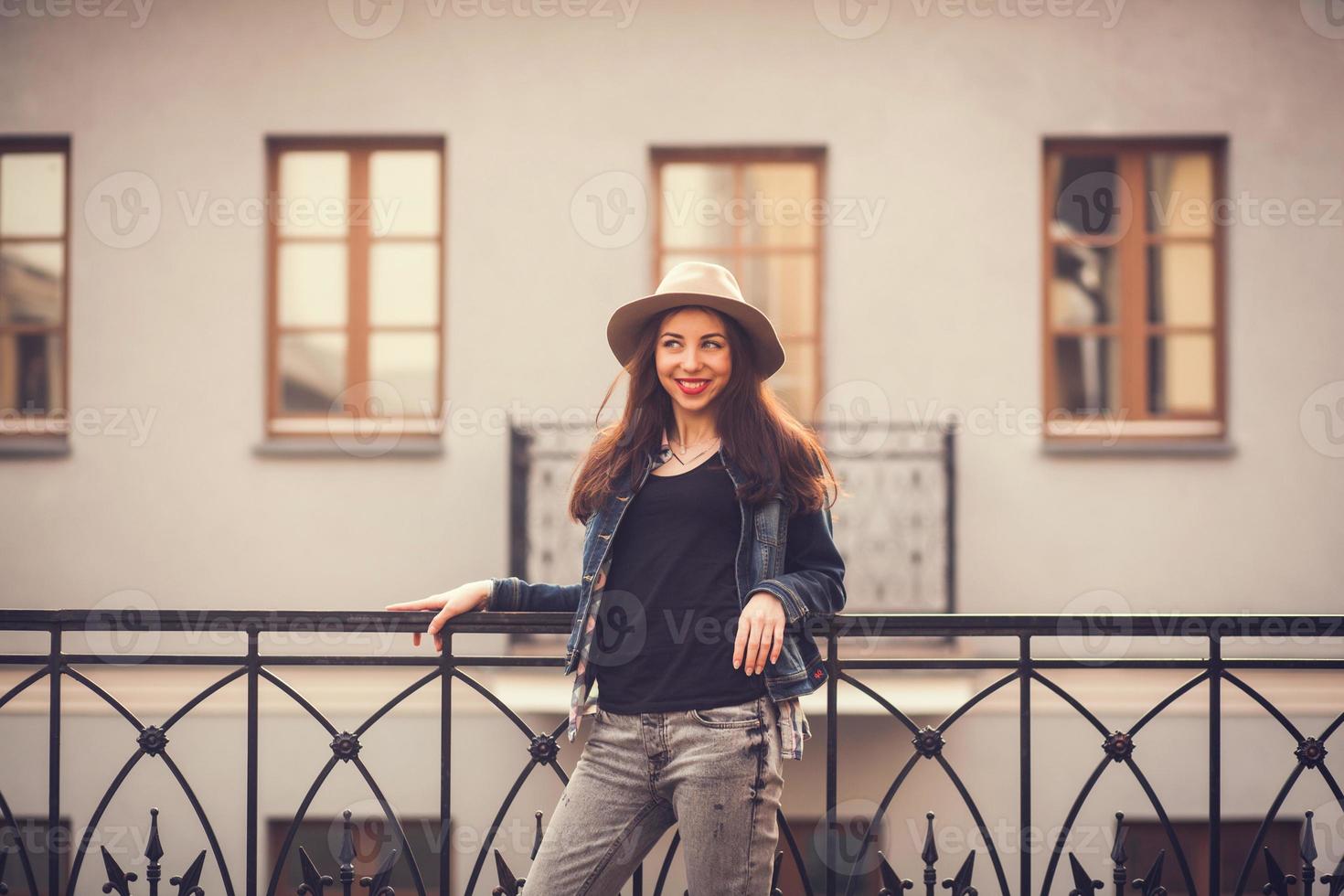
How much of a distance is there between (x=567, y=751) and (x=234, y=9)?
5291 millimetres

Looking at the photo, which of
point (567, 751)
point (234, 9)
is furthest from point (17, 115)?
point (567, 751)

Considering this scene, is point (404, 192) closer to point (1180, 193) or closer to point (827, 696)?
point (1180, 193)

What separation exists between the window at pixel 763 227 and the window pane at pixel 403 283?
1.54m

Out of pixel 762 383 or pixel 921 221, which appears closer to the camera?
pixel 762 383

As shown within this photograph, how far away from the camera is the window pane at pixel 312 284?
6.99 m

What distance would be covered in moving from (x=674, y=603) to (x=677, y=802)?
35 centimetres

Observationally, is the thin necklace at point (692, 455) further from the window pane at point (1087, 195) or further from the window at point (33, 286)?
the window at point (33, 286)

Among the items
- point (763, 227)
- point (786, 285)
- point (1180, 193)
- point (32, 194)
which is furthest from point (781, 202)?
point (32, 194)

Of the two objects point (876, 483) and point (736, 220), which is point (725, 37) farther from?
point (876, 483)

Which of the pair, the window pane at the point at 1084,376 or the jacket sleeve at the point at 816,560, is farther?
the window pane at the point at 1084,376

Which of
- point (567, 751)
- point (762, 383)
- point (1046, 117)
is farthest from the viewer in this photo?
point (1046, 117)

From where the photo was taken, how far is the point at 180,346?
6.82m

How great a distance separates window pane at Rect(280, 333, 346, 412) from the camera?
6.96 meters

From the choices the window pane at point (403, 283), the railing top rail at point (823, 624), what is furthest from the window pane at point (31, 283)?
the railing top rail at point (823, 624)
